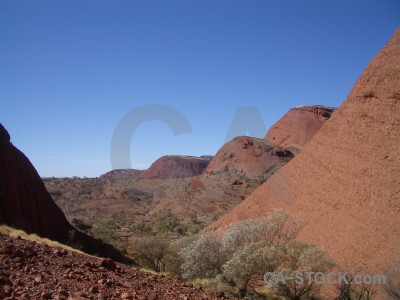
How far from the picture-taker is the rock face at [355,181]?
1302 cm

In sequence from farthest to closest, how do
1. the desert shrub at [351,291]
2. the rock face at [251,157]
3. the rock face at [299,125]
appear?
the rock face at [299,125] → the rock face at [251,157] → the desert shrub at [351,291]

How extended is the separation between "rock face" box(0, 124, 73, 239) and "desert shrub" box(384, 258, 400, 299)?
51.0 feet

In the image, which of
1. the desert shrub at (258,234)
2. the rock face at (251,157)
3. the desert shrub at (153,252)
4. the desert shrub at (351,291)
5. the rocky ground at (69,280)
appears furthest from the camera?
the rock face at (251,157)

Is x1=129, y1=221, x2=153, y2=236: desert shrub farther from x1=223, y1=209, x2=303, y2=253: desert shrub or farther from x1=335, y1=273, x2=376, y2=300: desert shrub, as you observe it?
x1=335, y1=273, x2=376, y2=300: desert shrub

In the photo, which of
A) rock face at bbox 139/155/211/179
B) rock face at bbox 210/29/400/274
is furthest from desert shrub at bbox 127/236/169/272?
rock face at bbox 139/155/211/179

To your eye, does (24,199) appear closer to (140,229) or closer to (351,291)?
(140,229)

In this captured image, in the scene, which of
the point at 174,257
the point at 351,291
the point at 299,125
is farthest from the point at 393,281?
the point at 299,125

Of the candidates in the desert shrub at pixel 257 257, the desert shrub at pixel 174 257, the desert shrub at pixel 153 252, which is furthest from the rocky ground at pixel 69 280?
the desert shrub at pixel 153 252

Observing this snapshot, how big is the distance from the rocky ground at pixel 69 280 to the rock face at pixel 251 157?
47116mm

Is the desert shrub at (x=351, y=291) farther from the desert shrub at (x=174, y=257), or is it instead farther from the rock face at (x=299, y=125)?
the rock face at (x=299, y=125)

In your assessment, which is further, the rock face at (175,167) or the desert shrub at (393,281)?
the rock face at (175,167)

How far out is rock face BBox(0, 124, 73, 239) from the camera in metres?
17.4

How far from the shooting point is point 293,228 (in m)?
14.8

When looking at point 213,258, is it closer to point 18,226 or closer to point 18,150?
point 18,226
